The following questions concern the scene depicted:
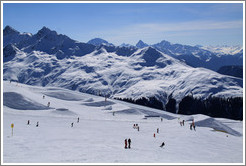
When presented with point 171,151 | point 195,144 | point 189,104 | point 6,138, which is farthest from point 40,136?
point 189,104

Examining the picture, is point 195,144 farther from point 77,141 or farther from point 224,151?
point 77,141

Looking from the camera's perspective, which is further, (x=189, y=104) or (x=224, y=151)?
(x=189, y=104)

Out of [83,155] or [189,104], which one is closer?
[83,155]

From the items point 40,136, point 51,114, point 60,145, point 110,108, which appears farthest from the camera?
point 110,108

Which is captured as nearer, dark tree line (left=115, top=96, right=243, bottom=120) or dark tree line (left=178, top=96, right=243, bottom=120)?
dark tree line (left=115, top=96, right=243, bottom=120)

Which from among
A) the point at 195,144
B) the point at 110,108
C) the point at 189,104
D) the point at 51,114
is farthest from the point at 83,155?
the point at 189,104

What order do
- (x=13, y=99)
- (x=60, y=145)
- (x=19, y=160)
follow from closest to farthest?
(x=19, y=160) → (x=60, y=145) → (x=13, y=99)

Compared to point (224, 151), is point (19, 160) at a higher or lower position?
higher

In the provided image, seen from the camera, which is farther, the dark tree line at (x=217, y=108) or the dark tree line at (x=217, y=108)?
the dark tree line at (x=217, y=108)

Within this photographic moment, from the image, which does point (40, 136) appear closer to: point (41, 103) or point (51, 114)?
point (51, 114)
